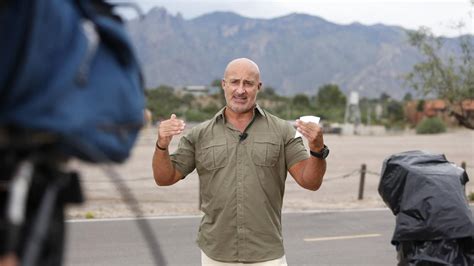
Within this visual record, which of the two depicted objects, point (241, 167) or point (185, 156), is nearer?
point (241, 167)

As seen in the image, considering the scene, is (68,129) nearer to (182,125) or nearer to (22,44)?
(22,44)

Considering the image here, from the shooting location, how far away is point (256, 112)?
3752mm

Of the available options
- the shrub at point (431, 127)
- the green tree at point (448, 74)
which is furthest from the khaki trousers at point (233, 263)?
the shrub at point (431, 127)

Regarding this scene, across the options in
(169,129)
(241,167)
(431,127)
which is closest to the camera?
(169,129)

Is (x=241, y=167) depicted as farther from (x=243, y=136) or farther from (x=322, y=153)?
(x=322, y=153)

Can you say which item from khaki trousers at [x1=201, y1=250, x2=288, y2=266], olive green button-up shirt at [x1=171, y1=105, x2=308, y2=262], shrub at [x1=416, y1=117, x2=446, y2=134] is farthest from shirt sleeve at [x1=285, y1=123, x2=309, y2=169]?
shrub at [x1=416, y1=117, x2=446, y2=134]

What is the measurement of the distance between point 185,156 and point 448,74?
42.2 feet

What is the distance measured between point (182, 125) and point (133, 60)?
1.97 metres

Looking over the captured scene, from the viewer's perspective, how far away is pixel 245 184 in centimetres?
357

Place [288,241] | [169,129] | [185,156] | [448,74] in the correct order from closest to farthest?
[169,129] → [185,156] → [288,241] → [448,74]

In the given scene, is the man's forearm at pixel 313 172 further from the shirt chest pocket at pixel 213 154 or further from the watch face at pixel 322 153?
the shirt chest pocket at pixel 213 154

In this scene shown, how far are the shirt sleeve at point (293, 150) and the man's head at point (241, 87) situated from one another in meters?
0.30

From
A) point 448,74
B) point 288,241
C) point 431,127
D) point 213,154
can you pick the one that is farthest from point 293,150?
point 431,127

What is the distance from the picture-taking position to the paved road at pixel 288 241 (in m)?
7.83
